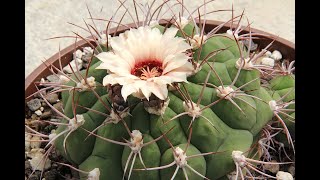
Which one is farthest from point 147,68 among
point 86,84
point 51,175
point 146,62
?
point 51,175

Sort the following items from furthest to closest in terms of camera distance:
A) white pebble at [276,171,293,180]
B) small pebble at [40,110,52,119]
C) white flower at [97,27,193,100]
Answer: small pebble at [40,110,52,119] → white pebble at [276,171,293,180] → white flower at [97,27,193,100]

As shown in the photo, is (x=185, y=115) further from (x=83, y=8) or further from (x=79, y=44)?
(x=83, y=8)

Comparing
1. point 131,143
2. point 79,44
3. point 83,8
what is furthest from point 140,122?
point 83,8

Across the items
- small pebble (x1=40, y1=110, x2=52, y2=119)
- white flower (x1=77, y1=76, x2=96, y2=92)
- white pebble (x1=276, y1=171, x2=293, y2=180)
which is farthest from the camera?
small pebble (x1=40, y1=110, x2=52, y2=119)

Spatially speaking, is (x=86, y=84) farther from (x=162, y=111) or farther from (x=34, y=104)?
(x=34, y=104)

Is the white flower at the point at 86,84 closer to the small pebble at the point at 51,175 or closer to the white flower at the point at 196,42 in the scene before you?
the white flower at the point at 196,42

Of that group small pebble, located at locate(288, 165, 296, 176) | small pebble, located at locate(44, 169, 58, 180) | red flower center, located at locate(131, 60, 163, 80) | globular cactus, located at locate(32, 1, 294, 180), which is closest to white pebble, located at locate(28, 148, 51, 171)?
small pebble, located at locate(44, 169, 58, 180)

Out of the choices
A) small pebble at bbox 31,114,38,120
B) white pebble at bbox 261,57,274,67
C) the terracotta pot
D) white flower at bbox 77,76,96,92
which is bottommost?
small pebble at bbox 31,114,38,120

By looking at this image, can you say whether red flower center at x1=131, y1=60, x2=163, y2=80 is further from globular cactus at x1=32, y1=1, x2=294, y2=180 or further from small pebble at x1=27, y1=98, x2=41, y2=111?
small pebble at x1=27, y1=98, x2=41, y2=111
